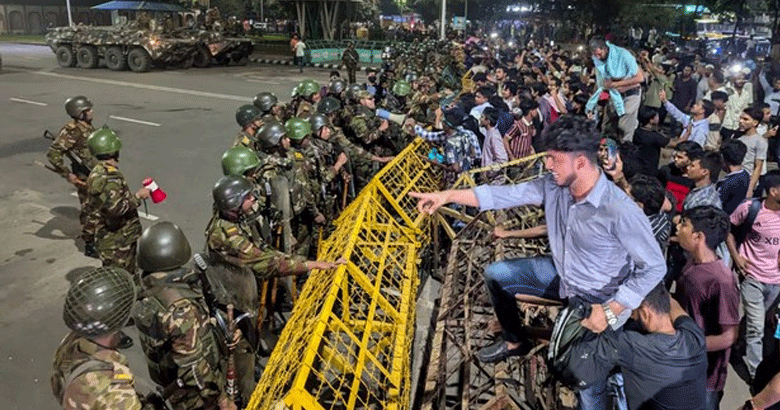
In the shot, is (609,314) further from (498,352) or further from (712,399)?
(712,399)

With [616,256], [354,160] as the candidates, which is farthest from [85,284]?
[354,160]

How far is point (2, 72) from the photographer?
889 inches

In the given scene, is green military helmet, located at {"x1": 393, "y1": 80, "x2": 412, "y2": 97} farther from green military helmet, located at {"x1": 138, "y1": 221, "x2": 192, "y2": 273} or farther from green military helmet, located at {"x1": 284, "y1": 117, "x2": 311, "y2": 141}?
green military helmet, located at {"x1": 138, "y1": 221, "x2": 192, "y2": 273}

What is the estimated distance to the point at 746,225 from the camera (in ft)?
14.3

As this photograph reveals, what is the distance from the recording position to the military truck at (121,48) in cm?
2253

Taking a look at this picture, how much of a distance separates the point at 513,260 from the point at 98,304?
2131mm

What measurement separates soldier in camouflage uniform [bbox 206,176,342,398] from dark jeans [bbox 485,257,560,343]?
3.74 feet

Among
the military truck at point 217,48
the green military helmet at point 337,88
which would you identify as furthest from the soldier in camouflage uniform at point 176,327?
the military truck at point 217,48

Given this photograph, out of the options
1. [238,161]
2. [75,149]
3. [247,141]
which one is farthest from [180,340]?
[75,149]

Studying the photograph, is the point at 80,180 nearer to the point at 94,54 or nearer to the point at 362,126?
the point at 362,126

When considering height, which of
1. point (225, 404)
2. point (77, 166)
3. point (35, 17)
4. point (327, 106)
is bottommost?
point (225, 404)

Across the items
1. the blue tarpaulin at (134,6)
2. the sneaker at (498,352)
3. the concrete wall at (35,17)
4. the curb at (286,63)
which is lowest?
the sneaker at (498,352)

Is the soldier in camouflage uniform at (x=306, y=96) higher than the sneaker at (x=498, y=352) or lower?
higher

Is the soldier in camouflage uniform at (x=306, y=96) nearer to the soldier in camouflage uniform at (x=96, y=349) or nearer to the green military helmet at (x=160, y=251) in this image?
the green military helmet at (x=160, y=251)
